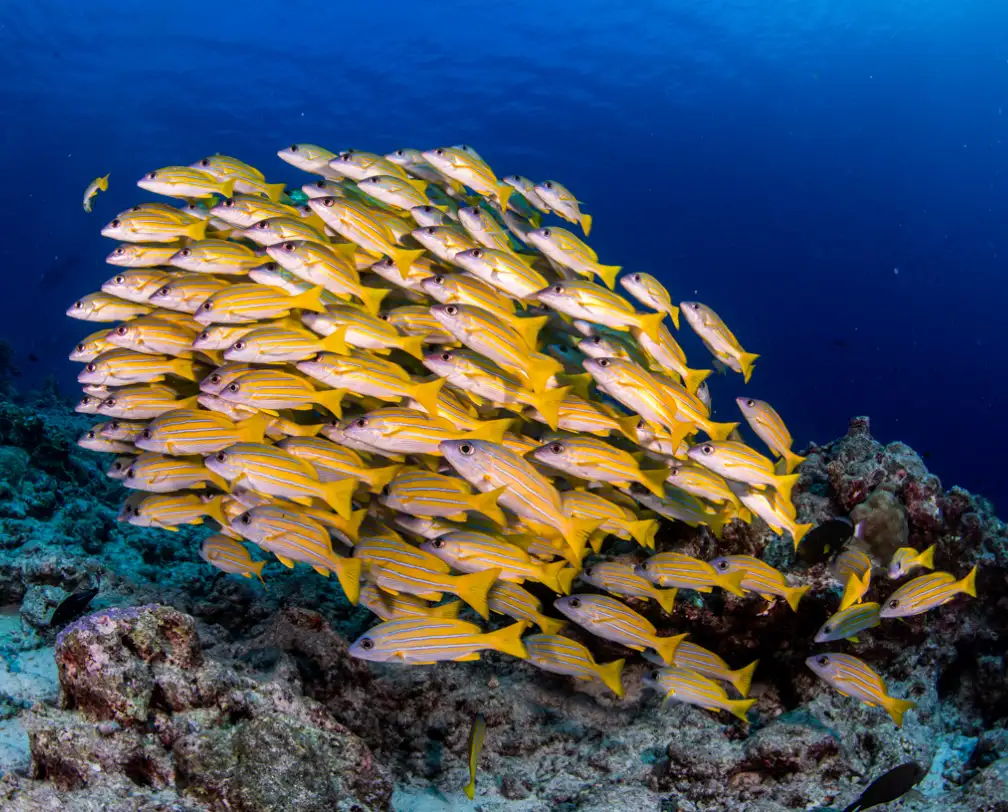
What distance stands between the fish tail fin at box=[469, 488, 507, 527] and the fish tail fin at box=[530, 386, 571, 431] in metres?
0.62

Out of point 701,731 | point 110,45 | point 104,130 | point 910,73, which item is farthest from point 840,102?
point 701,731

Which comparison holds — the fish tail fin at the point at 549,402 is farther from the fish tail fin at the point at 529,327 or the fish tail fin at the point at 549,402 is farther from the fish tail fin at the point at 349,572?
the fish tail fin at the point at 349,572

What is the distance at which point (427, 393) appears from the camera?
4.22 m

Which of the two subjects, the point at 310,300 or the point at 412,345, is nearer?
the point at 310,300

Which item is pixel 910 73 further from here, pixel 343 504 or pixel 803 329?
pixel 343 504

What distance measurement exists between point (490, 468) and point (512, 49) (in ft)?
132

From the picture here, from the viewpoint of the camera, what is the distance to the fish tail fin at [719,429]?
4.58 metres

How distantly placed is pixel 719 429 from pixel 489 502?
6.14 ft

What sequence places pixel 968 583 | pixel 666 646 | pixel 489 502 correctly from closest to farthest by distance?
pixel 489 502 < pixel 666 646 < pixel 968 583

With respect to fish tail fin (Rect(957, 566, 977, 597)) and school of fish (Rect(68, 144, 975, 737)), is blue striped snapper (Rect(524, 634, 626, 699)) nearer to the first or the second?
school of fish (Rect(68, 144, 975, 737))

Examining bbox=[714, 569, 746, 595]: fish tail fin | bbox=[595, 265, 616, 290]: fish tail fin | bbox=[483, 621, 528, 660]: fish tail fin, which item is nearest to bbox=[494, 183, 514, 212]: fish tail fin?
bbox=[595, 265, 616, 290]: fish tail fin

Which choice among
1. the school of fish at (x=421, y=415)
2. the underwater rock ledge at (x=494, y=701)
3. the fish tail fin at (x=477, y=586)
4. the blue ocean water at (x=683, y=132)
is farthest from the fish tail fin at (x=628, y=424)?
the blue ocean water at (x=683, y=132)

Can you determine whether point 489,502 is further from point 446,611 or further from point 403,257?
point 403,257

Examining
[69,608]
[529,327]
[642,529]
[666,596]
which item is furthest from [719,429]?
[69,608]
